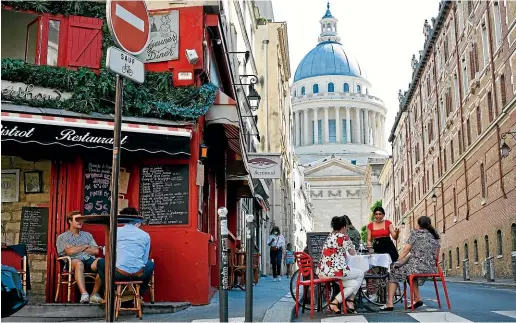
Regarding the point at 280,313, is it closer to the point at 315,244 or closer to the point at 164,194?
the point at 315,244

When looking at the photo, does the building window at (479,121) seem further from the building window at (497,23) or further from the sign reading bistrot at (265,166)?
the sign reading bistrot at (265,166)

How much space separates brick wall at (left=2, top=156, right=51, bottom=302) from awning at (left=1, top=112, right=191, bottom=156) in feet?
4.02

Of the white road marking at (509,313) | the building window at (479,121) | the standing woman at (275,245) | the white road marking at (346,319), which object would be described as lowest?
the white road marking at (346,319)

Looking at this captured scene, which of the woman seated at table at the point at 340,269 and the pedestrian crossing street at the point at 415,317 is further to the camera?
the woman seated at table at the point at 340,269

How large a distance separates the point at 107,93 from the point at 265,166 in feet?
9.77

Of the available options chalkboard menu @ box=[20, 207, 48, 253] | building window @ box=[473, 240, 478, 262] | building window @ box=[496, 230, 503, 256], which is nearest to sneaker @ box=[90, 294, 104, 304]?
chalkboard menu @ box=[20, 207, 48, 253]

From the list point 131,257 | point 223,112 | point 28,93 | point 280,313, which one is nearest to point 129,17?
point 131,257

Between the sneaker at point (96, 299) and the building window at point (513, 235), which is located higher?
the building window at point (513, 235)

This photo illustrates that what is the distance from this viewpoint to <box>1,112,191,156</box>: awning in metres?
10.1

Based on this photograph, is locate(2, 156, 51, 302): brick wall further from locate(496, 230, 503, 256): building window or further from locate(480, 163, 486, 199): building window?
locate(480, 163, 486, 199): building window

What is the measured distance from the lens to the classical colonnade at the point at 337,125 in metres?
132

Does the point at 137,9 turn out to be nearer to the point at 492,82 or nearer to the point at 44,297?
the point at 44,297

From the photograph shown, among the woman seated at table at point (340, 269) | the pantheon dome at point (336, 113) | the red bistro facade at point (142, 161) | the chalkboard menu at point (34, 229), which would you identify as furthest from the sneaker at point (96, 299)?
the pantheon dome at point (336, 113)

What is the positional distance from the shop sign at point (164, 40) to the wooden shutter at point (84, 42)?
0.85 meters
